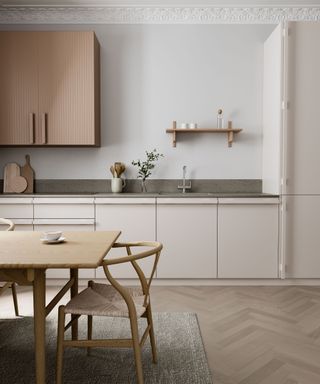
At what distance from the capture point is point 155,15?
4.42 meters

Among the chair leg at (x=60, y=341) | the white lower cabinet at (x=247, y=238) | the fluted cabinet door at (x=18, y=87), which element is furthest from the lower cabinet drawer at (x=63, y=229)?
the chair leg at (x=60, y=341)

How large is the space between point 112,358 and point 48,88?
112 inches

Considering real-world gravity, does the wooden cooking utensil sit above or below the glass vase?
above

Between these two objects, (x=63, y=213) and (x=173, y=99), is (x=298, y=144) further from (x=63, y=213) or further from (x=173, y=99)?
(x=63, y=213)

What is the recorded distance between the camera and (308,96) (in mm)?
3830

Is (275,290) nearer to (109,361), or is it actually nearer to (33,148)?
(109,361)

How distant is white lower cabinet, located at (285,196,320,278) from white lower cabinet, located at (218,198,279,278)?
125 mm

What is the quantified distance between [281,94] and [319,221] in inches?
51.3

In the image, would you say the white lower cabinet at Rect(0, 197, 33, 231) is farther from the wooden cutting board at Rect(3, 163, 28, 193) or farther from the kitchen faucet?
the kitchen faucet

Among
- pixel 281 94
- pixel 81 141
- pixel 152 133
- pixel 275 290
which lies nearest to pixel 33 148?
pixel 81 141

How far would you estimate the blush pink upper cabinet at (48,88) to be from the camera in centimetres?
409

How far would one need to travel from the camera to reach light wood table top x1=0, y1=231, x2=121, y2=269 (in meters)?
1.60

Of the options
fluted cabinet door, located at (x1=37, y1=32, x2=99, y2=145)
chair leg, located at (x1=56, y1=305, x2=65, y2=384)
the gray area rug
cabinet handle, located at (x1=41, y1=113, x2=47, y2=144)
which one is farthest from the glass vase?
chair leg, located at (x1=56, y1=305, x2=65, y2=384)

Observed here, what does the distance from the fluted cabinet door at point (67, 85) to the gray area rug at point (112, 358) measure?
201cm
